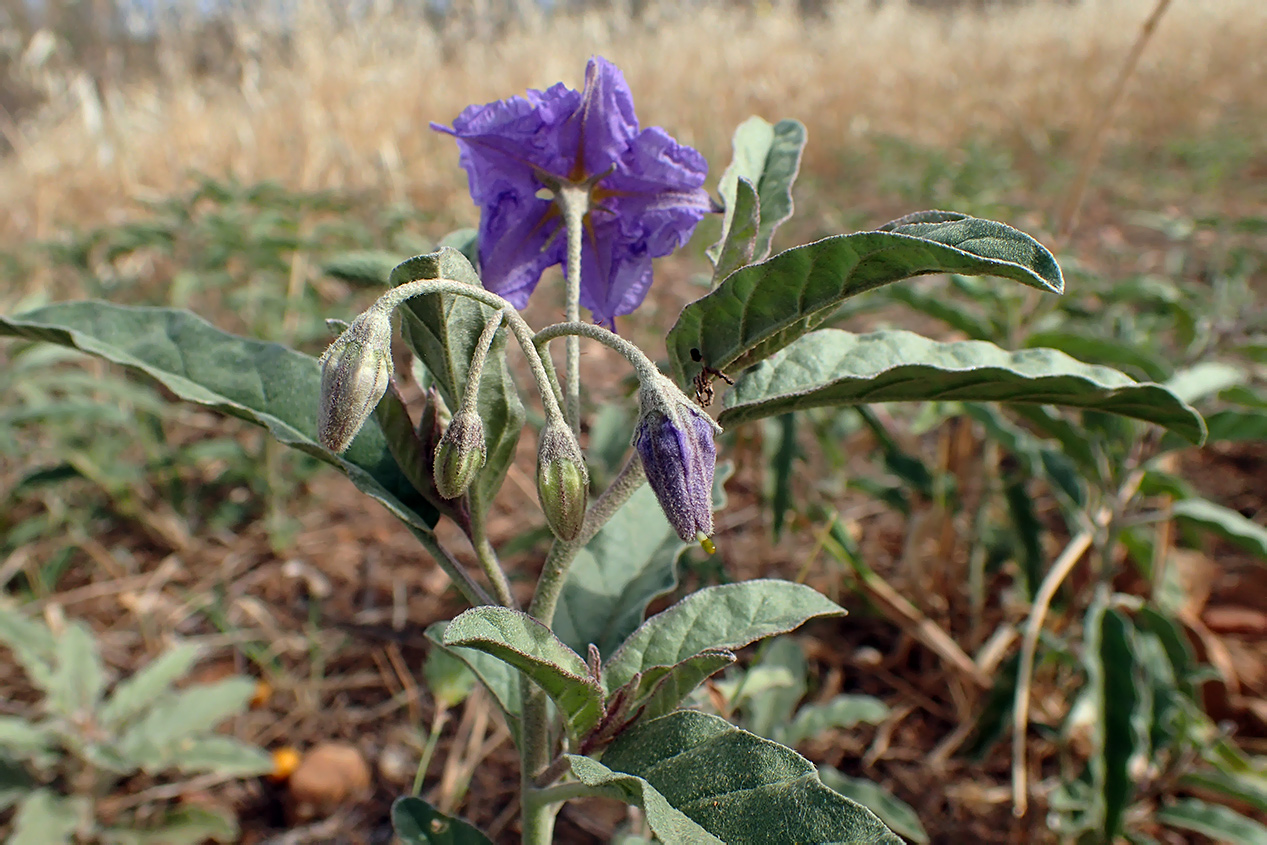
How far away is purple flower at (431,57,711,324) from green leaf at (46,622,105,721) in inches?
65.0

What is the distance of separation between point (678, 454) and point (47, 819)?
6.00ft

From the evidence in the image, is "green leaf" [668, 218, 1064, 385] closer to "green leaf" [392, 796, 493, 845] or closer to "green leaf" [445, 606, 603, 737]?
"green leaf" [445, 606, 603, 737]

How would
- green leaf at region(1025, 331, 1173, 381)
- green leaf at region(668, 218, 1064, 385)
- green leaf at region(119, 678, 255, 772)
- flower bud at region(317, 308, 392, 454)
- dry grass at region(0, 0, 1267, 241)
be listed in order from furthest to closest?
dry grass at region(0, 0, 1267, 241) → green leaf at region(119, 678, 255, 772) → green leaf at region(1025, 331, 1173, 381) → flower bud at region(317, 308, 392, 454) → green leaf at region(668, 218, 1064, 385)

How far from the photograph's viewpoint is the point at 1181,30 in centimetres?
1068

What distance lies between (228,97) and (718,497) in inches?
415

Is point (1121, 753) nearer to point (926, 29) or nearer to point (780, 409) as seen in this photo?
point (780, 409)

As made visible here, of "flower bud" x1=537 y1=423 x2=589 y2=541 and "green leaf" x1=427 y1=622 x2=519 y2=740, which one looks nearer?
"flower bud" x1=537 y1=423 x2=589 y2=541

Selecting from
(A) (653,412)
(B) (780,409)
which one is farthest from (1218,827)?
(A) (653,412)

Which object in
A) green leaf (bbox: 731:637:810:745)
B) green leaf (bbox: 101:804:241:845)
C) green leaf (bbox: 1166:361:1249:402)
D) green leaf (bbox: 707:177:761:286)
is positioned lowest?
green leaf (bbox: 101:804:241:845)

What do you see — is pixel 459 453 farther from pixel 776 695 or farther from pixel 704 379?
pixel 776 695

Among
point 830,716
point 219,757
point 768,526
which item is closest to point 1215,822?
point 830,716

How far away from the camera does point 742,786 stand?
0.79 meters

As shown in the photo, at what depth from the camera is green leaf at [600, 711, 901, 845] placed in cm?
73

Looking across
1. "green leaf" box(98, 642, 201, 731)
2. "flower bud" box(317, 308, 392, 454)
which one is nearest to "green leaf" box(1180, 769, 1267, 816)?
"flower bud" box(317, 308, 392, 454)
